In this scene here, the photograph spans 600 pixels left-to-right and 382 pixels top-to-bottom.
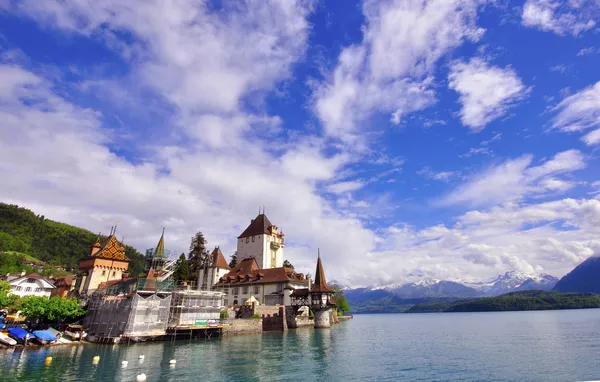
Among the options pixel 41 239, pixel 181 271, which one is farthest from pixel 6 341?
pixel 41 239

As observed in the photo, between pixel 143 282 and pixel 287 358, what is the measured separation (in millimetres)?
26707

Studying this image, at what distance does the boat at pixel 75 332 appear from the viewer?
47872mm

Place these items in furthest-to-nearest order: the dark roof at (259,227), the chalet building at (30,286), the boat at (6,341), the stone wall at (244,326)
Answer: the dark roof at (259,227) < the chalet building at (30,286) < the stone wall at (244,326) < the boat at (6,341)

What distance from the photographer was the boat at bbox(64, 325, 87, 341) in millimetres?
47872

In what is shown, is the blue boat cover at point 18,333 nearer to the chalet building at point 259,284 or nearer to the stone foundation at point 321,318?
the chalet building at point 259,284

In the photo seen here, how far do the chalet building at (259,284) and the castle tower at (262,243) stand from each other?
721cm

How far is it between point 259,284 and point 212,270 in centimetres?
1591

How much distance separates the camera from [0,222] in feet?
559

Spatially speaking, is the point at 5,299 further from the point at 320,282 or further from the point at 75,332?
the point at 320,282

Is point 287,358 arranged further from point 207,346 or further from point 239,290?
point 239,290

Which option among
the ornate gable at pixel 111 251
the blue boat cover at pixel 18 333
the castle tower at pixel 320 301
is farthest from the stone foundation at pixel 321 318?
the blue boat cover at pixel 18 333

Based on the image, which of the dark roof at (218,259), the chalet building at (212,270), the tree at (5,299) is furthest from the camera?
the dark roof at (218,259)

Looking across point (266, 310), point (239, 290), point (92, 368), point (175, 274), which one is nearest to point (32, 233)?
point (175, 274)

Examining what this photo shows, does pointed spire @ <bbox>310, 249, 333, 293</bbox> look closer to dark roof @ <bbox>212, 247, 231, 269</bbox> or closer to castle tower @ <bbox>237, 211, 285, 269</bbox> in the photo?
castle tower @ <bbox>237, 211, 285, 269</bbox>
